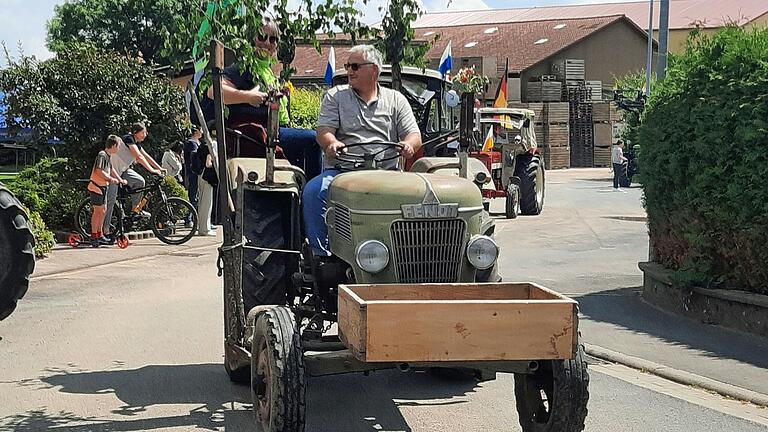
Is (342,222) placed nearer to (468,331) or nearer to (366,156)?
(366,156)

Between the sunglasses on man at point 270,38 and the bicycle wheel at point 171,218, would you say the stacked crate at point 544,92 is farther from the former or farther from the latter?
the sunglasses on man at point 270,38

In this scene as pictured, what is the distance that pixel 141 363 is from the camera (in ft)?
26.6

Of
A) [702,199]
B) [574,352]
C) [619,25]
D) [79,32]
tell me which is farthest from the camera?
[79,32]

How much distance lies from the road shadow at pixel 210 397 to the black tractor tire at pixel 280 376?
81cm

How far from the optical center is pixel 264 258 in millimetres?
6867

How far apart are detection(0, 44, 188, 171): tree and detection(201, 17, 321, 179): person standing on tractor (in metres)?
10.7

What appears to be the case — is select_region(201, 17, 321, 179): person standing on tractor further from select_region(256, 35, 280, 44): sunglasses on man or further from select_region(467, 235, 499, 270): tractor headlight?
select_region(467, 235, 499, 270): tractor headlight

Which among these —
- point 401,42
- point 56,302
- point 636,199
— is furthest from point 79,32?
point 401,42

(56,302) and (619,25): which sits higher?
(619,25)

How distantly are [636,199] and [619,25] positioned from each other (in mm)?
29955

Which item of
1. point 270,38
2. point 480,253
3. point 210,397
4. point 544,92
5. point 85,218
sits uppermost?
point 544,92

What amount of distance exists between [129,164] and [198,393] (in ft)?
33.7

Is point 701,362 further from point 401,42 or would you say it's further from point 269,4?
point 269,4

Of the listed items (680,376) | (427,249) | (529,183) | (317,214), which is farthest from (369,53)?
(529,183)
